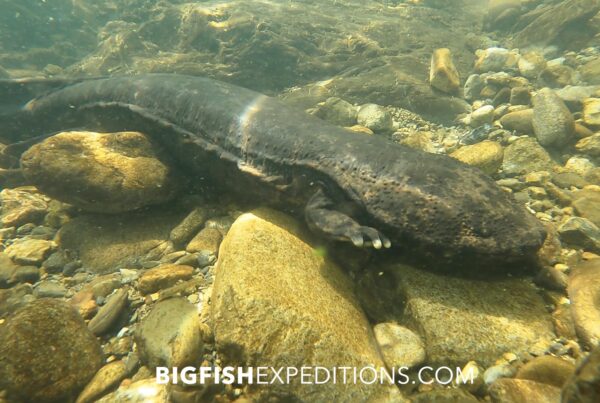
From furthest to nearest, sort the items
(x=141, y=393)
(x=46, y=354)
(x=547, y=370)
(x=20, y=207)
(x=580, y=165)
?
(x=20, y=207) < (x=580, y=165) < (x=46, y=354) < (x=141, y=393) < (x=547, y=370)

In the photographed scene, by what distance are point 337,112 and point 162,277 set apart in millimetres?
4987

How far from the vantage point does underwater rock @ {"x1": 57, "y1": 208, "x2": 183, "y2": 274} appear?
4332mm

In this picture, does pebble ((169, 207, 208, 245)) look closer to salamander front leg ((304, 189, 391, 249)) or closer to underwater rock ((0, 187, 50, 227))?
salamander front leg ((304, 189, 391, 249))

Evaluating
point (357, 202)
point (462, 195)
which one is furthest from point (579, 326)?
point (357, 202)

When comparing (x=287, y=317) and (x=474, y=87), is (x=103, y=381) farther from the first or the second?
(x=474, y=87)

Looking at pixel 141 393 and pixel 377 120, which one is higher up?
pixel 377 120

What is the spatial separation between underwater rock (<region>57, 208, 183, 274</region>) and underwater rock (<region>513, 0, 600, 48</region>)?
12.3 metres

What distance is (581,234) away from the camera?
331 cm

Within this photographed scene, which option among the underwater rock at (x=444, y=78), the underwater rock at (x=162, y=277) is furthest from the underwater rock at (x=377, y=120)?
the underwater rock at (x=162, y=277)

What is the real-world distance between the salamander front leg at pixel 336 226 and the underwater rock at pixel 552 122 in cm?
395

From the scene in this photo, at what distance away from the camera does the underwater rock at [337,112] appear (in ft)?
22.4

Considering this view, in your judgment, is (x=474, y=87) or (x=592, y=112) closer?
(x=592, y=112)

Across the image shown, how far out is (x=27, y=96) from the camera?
7.59 metres

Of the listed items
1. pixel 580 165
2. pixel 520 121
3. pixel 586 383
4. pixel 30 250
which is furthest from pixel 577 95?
pixel 30 250
